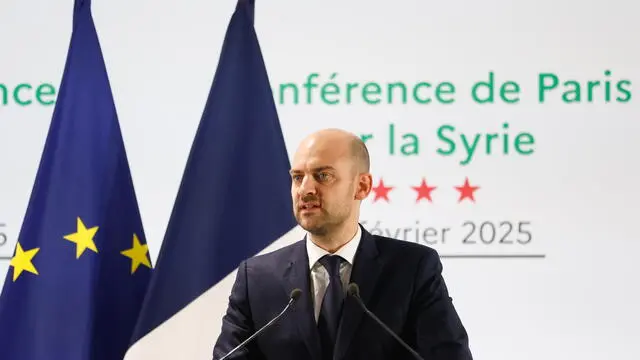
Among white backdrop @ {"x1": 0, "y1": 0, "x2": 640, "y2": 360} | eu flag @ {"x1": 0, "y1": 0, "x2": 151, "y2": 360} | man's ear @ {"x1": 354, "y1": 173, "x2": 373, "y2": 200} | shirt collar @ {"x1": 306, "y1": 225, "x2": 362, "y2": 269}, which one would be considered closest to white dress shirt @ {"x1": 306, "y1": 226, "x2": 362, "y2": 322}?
shirt collar @ {"x1": 306, "y1": 225, "x2": 362, "y2": 269}

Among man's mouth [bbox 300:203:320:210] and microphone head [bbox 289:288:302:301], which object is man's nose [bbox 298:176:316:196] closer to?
man's mouth [bbox 300:203:320:210]

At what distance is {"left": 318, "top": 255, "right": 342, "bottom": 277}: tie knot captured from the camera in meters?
2.29

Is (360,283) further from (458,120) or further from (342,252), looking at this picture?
(458,120)

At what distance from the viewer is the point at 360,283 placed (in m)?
2.25

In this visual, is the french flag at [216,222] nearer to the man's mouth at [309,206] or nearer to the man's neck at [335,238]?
the man's neck at [335,238]

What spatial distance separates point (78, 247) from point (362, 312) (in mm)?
1407

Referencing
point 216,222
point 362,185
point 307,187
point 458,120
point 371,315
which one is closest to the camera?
point 371,315

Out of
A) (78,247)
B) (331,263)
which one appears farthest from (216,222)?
(331,263)

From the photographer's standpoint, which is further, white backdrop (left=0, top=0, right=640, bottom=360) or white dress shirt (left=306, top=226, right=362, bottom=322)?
white backdrop (left=0, top=0, right=640, bottom=360)

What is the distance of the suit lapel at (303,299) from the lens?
219 centimetres

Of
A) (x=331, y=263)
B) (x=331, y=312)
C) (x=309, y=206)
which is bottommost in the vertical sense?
(x=331, y=312)

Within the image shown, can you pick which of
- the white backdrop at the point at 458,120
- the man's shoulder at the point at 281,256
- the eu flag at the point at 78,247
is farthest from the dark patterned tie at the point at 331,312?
the white backdrop at the point at 458,120

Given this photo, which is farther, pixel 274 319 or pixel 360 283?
pixel 360 283

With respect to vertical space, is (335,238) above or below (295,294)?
above
